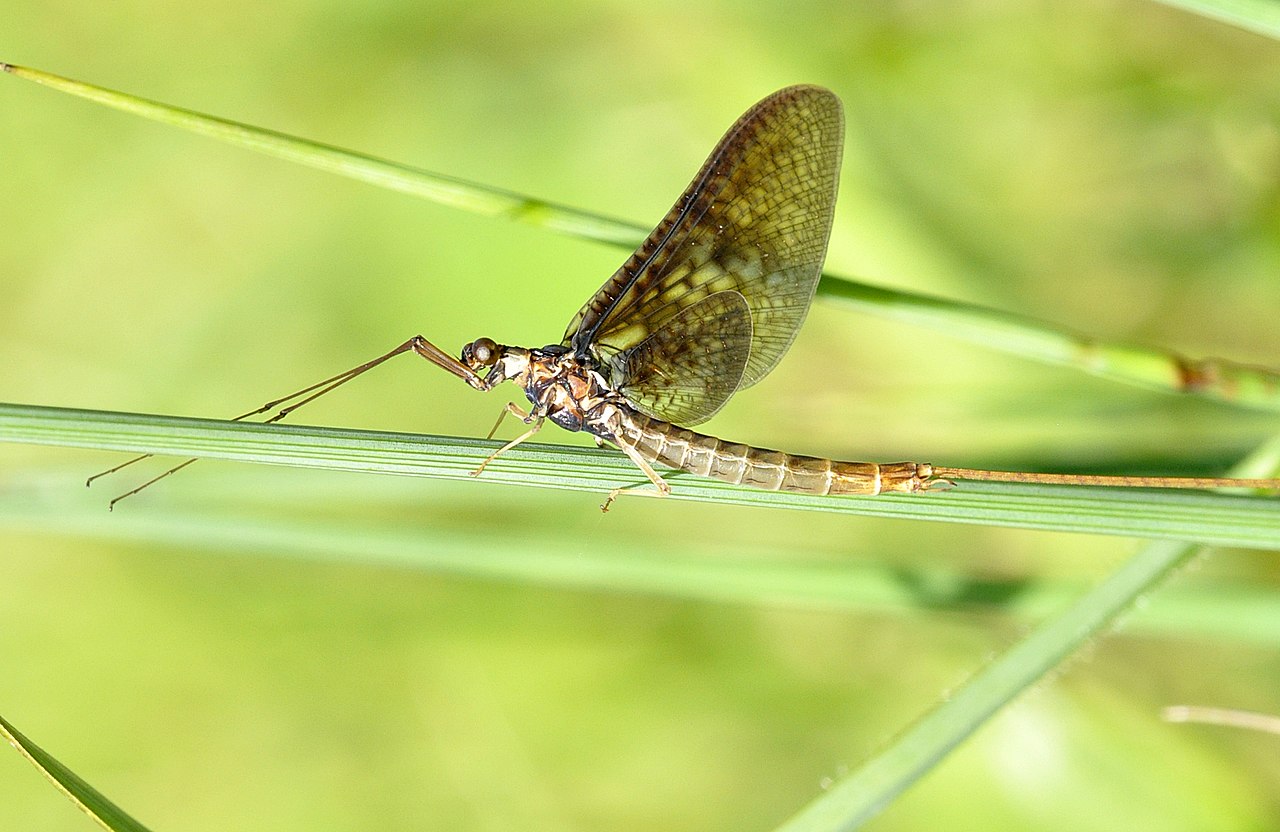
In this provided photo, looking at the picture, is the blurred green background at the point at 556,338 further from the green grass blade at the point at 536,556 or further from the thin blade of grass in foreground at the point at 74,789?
the thin blade of grass in foreground at the point at 74,789

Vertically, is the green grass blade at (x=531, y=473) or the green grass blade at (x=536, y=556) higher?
the green grass blade at (x=531, y=473)

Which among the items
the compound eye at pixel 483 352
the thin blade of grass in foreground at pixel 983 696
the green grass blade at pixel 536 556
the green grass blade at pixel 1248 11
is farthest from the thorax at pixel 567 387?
the green grass blade at pixel 1248 11

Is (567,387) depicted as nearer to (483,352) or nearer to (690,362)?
(483,352)

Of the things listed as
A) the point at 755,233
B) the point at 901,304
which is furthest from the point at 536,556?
the point at 901,304

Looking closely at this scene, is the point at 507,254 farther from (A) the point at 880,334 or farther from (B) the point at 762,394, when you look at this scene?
(A) the point at 880,334

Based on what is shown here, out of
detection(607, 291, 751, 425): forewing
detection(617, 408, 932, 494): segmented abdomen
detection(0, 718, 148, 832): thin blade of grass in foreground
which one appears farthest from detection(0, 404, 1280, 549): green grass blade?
detection(607, 291, 751, 425): forewing

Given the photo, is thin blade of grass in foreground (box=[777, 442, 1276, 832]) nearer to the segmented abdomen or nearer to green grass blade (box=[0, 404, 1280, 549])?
green grass blade (box=[0, 404, 1280, 549])

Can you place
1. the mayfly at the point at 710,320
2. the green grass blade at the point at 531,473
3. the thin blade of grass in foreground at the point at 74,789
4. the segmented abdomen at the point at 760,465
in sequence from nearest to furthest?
the thin blade of grass in foreground at the point at 74,789 < the green grass blade at the point at 531,473 < the segmented abdomen at the point at 760,465 < the mayfly at the point at 710,320
